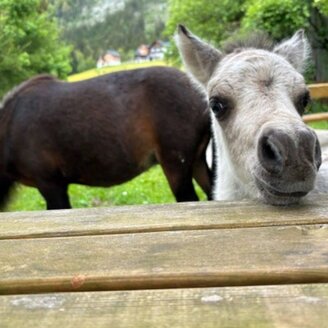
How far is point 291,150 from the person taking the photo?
1843 mm

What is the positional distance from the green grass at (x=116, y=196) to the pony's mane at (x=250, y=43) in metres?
3.14

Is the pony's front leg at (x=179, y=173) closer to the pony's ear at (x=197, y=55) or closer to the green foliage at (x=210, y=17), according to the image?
the pony's ear at (x=197, y=55)

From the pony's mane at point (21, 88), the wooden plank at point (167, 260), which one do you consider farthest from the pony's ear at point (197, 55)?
the pony's mane at point (21, 88)

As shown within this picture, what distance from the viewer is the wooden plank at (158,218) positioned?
5.17 ft

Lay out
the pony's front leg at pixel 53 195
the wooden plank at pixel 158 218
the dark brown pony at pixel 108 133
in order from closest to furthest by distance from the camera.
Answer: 1. the wooden plank at pixel 158 218
2. the dark brown pony at pixel 108 133
3. the pony's front leg at pixel 53 195

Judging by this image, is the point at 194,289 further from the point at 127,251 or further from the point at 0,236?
the point at 0,236

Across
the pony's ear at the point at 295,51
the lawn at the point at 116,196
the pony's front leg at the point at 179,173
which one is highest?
the pony's ear at the point at 295,51

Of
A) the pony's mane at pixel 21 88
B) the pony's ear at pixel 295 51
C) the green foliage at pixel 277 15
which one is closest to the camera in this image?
the pony's ear at pixel 295 51

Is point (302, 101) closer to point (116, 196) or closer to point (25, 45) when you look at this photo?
point (116, 196)

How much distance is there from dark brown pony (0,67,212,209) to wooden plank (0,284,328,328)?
357cm

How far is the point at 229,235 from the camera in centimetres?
143

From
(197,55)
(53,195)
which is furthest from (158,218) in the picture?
(53,195)

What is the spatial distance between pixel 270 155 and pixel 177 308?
1097 mm

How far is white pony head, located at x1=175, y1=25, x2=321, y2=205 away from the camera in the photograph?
6.18ft
